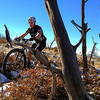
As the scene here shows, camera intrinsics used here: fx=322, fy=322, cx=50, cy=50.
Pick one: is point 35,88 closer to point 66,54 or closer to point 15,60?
point 66,54

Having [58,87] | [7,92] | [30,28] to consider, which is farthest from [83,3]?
[7,92]

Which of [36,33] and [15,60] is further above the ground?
[36,33]

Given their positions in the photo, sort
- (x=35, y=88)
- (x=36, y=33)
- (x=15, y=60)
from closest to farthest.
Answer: (x=35, y=88)
(x=36, y=33)
(x=15, y=60)

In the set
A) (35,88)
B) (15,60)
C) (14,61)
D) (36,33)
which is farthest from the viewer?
(14,61)

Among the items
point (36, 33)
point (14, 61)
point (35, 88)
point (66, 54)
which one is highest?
point (36, 33)

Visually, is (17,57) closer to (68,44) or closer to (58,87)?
(58,87)

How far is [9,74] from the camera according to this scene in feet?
44.4

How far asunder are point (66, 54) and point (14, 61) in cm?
532

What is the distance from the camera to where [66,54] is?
347 inches

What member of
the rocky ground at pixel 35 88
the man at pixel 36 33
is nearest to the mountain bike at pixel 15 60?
the man at pixel 36 33

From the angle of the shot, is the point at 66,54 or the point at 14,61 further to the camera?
the point at 14,61

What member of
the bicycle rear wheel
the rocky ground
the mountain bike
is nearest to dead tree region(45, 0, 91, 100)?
the rocky ground

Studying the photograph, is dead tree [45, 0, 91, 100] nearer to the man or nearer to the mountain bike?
the man

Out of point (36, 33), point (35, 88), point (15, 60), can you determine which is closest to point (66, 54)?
point (35, 88)
